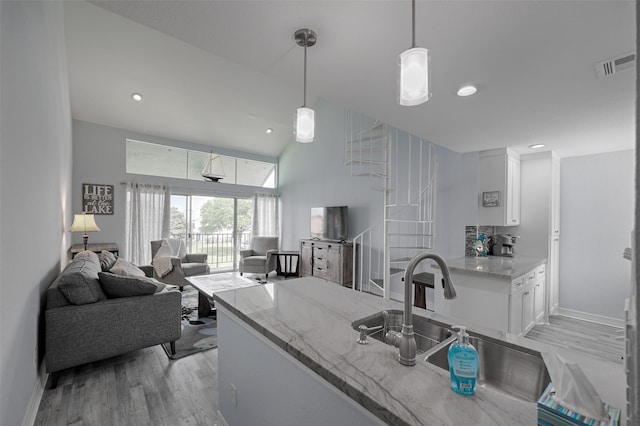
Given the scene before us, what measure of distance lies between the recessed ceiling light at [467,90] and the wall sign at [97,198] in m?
5.94

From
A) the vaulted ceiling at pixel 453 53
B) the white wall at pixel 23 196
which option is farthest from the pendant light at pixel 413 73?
the white wall at pixel 23 196

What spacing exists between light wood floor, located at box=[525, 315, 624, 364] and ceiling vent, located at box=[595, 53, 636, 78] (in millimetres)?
2583

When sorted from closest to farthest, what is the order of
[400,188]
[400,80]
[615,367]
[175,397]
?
[615,367], [400,80], [175,397], [400,188]

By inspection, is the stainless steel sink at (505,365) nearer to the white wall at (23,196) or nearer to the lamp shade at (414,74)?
the lamp shade at (414,74)

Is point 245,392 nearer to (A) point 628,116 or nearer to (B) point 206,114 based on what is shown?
(A) point 628,116

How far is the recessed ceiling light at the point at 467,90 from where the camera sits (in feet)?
6.36

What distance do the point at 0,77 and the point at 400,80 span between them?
171 cm

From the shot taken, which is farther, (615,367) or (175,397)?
(175,397)

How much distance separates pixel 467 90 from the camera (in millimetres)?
1975

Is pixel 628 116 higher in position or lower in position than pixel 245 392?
higher

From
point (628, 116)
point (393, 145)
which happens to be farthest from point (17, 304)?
point (393, 145)

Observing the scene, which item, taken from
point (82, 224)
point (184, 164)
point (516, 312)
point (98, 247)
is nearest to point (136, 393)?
point (82, 224)

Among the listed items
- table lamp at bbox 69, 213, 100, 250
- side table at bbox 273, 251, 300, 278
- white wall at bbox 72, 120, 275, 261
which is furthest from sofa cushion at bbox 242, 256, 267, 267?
table lamp at bbox 69, 213, 100, 250

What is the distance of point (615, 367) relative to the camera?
0.93 meters
